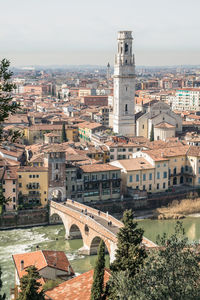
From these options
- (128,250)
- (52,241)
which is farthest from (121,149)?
(128,250)

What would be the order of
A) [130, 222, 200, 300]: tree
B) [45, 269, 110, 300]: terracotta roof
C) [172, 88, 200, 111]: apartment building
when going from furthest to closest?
[172, 88, 200, 111]: apartment building, [45, 269, 110, 300]: terracotta roof, [130, 222, 200, 300]: tree

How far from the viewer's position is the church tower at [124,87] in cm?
4750

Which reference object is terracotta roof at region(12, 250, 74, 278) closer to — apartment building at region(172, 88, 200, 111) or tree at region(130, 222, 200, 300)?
tree at region(130, 222, 200, 300)

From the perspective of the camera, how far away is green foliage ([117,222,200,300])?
10641mm

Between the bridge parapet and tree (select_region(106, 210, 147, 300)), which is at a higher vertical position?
tree (select_region(106, 210, 147, 300))

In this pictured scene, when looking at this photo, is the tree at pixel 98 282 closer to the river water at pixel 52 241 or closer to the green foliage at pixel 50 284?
the green foliage at pixel 50 284

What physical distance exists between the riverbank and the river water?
0.59m

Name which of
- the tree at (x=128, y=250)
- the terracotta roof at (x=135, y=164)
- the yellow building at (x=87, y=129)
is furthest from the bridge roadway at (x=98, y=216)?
the yellow building at (x=87, y=129)

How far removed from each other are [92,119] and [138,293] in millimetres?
52780

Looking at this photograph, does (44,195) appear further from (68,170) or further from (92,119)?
(92,119)

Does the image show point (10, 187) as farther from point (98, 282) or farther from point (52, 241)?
point (98, 282)

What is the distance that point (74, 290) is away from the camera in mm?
16328

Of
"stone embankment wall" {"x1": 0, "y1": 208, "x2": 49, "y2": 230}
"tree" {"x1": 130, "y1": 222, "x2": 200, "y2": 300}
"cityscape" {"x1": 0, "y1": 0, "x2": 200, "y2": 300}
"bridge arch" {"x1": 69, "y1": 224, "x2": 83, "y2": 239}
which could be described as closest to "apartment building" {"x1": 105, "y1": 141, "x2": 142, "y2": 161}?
"cityscape" {"x1": 0, "y1": 0, "x2": 200, "y2": 300}

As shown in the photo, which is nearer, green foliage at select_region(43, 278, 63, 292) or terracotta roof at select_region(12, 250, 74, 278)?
green foliage at select_region(43, 278, 63, 292)
